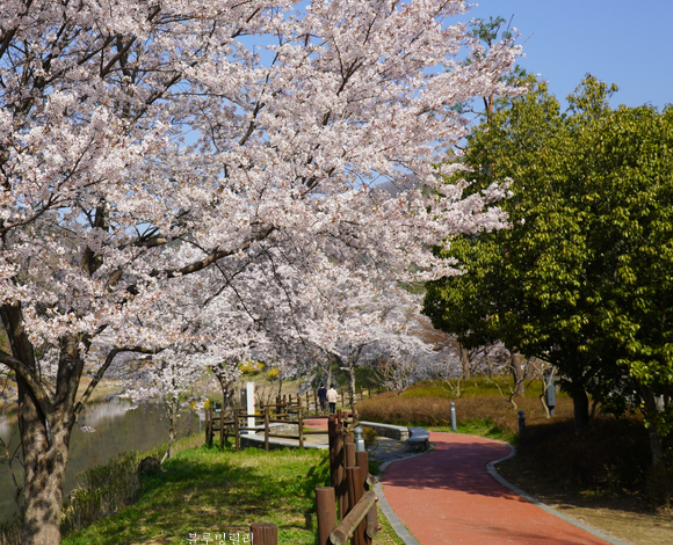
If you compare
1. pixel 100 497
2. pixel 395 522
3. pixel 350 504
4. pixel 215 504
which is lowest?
pixel 100 497

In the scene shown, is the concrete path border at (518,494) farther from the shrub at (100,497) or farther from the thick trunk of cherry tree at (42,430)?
the shrub at (100,497)

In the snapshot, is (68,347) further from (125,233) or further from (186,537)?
(186,537)

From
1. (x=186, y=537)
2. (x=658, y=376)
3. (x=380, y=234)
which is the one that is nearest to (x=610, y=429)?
(x=658, y=376)

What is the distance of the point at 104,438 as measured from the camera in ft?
104

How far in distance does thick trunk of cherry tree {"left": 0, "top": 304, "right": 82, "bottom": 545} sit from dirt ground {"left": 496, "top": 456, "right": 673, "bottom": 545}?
872 cm

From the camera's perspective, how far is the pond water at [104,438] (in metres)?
21.4

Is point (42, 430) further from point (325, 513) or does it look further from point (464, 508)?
point (464, 508)

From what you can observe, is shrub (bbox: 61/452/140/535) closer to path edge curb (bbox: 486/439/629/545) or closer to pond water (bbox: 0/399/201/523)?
pond water (bbox: 0/399/201/523)

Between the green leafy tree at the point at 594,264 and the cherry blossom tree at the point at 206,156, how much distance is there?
5.56ft

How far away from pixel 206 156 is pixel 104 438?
26.9 meters

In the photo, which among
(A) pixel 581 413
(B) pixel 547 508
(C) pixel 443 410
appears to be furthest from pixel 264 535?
(C) pixel 443 410

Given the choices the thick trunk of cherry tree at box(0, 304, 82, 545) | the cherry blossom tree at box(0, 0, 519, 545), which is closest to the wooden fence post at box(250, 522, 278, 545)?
the cherry blossom tree at box(0, 0, 519, 545)

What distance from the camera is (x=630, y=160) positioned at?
34.7 ft

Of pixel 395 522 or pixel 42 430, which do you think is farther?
pixel 395 522
